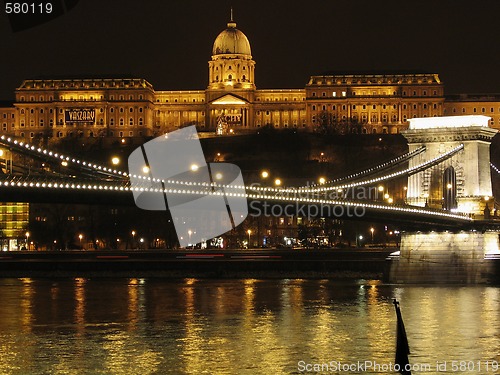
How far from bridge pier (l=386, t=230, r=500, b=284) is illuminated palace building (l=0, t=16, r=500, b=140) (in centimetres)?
11265

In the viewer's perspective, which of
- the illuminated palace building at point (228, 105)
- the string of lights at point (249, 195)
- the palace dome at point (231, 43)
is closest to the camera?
the string of lights at point (249, 195)

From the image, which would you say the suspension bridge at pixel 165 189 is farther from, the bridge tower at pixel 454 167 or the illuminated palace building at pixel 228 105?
the illuminated palace building at pixel 228 105

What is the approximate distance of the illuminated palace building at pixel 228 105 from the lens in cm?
16838

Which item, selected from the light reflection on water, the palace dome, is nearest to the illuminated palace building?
the palace dome

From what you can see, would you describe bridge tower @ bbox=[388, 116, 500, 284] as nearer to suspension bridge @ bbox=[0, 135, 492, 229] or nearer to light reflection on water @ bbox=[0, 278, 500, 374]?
suspension bridge @ bbox=[0, 135, 492, 229]

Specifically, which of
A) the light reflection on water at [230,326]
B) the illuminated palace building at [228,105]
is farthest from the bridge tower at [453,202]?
the illuminated palace building at [228,105]

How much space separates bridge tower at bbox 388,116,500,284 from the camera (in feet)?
169

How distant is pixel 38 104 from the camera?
172 metres

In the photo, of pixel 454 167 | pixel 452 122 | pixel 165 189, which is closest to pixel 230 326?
A: pixel 165 189

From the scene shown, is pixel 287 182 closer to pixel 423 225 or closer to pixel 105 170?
pixel 423 225

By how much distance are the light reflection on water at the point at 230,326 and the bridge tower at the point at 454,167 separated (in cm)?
619

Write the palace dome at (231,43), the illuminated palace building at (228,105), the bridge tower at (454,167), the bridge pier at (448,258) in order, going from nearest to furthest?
the bridge pier at (448,258) < the bridge tower at (454,167) < the illuminated palace building at (228,105) < the palace dome at (231,43)

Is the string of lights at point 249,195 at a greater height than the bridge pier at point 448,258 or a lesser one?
greater

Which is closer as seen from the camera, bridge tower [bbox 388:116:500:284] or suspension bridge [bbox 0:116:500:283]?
suspension bridge [bbox 0:116:500:283]
